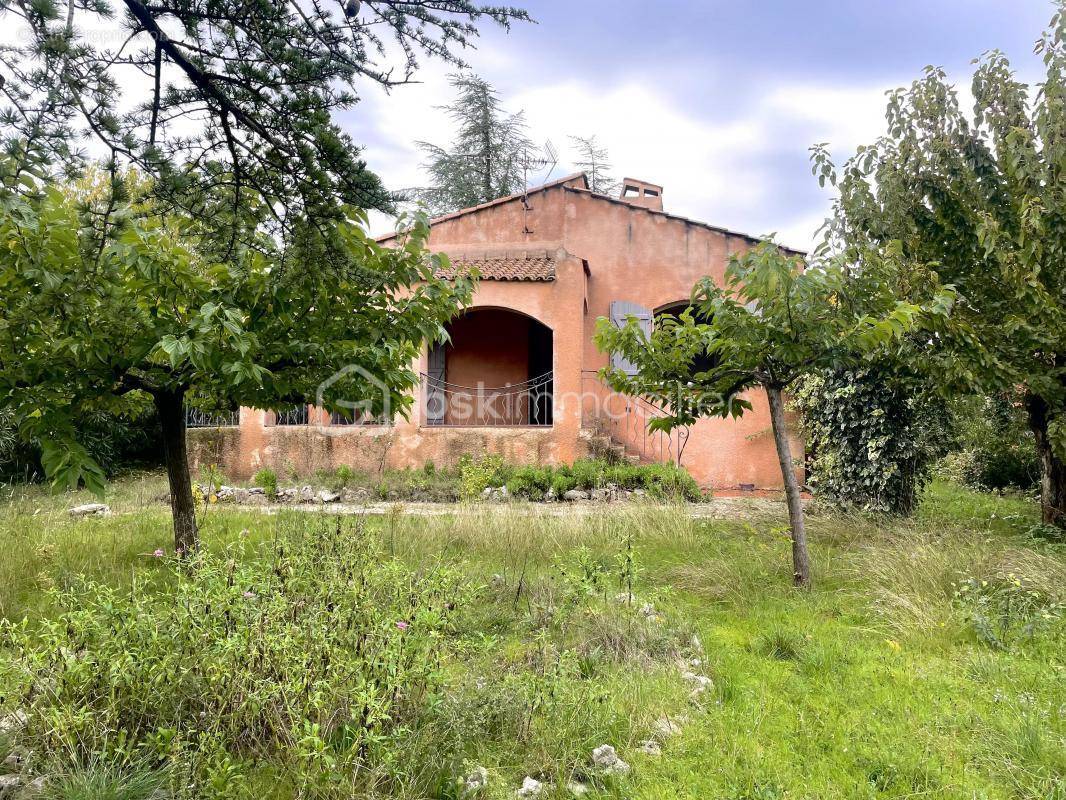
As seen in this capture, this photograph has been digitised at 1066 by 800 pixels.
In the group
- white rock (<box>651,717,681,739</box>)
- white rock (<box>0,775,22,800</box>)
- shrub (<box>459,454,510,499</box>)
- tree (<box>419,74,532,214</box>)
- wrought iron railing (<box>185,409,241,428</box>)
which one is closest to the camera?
white rock (<box>0,775,22,800</box>)

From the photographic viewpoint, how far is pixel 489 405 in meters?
14.0

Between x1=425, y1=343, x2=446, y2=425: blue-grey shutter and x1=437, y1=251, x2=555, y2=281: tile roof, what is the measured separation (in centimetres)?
194

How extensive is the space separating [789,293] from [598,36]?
214 centimetres

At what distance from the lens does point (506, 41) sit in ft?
8.13

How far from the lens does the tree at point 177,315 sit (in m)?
2.52

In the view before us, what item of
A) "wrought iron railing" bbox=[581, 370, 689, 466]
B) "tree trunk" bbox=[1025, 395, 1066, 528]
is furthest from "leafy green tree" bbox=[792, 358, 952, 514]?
"wrought iron railing" bbox=[581, 370, 689, 466]

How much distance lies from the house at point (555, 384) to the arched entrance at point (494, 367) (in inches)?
2.0

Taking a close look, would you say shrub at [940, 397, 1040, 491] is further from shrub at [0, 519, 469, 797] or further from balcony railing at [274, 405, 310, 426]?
balcony railing at [274, 405, 310, 426]

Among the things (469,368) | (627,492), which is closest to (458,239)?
(469,368)

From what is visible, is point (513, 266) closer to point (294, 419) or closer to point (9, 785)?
point (294, 419)

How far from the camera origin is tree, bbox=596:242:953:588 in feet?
14.1

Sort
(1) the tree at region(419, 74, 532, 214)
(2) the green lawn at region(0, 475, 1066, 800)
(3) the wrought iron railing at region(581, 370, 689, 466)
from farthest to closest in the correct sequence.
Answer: (1) the tree at region(419, 74, 532, 214)
(3) the wrought iron railing at region(581, 370, 689, 466)
(2) the green lawn at region(0, 475, 1066, 800)

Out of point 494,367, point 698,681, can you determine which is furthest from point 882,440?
point 494,367

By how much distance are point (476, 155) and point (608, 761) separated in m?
22.3
